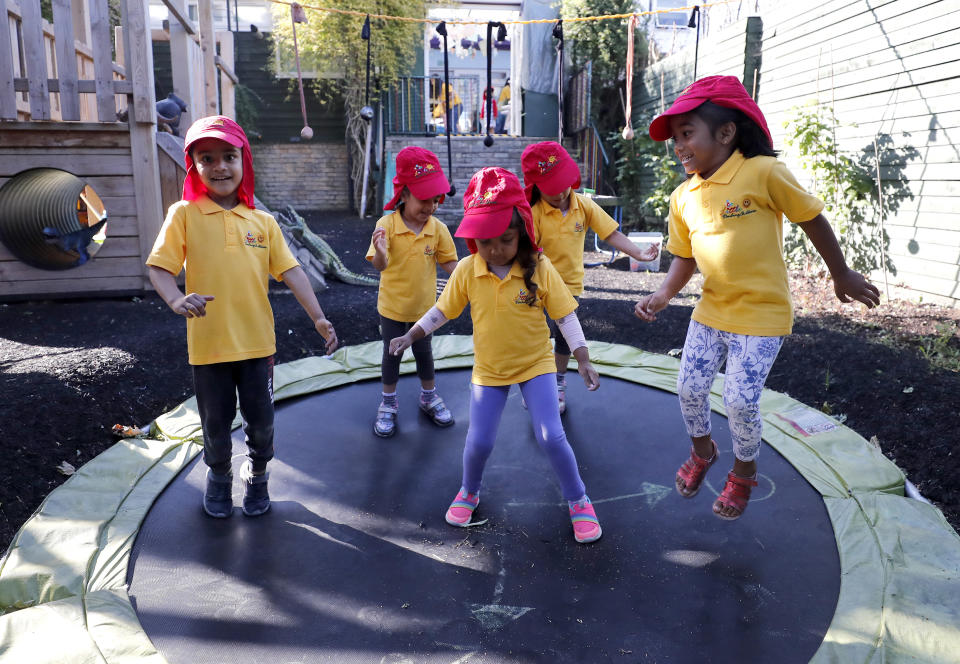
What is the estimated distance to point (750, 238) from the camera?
1.93 meters

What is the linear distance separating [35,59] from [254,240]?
11.6ft

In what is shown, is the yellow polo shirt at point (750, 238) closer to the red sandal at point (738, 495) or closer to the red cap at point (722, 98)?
the red cap at point (722, 98)

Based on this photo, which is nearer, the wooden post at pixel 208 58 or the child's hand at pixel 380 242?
the child's hand at pixel 380 242

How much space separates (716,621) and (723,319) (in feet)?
2.79

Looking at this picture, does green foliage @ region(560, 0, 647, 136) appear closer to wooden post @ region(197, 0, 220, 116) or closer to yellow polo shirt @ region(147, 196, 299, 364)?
wooden post @ region(197, 0, 220, 116)

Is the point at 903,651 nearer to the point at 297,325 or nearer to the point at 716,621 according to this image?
the point at 716,621

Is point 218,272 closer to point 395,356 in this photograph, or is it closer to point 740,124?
point 395,356

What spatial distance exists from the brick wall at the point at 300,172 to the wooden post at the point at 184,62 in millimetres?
6216

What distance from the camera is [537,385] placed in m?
2.15

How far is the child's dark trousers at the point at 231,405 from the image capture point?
7.09 ft

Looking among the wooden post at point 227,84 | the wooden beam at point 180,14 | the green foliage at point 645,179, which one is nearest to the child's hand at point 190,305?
the wooden beam at point 180,14

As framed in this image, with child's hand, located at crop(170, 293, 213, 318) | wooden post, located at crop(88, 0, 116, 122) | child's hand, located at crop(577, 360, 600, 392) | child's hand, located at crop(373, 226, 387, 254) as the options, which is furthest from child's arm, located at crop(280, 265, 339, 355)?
wooden post, located at crop(88, 0, 116, 122)

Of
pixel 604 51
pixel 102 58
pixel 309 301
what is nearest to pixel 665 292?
pixel 309 301

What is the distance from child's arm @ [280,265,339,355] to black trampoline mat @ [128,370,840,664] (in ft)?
2.10
